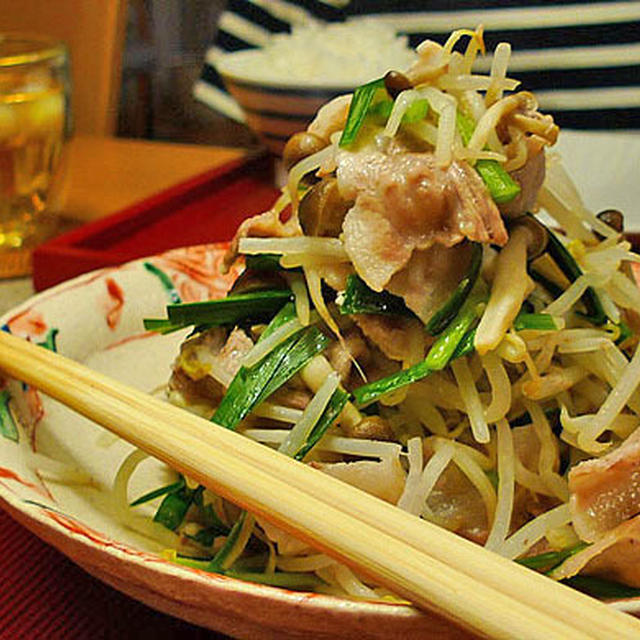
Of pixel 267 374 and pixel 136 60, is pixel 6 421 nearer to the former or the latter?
pixel 267 374

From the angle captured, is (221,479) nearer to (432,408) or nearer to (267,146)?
(432,408)

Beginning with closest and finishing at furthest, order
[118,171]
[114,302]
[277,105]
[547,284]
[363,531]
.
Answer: [363,531], [547,284], [114,302], [277,105], [118,171]

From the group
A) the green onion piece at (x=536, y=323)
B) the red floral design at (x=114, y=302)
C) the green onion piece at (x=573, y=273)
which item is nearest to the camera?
the green onion piece at (x=536, y=323)

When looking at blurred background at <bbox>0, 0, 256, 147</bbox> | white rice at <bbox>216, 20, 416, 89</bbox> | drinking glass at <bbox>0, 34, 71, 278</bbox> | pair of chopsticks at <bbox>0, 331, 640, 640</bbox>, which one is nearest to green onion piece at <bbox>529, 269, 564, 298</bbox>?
pair of chopsticks at <bbox>0, 331, 640, 640</bbox>

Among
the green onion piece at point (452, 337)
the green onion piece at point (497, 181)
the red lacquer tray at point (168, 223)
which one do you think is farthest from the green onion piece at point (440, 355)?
the red lacquer tray at point (168, 223)

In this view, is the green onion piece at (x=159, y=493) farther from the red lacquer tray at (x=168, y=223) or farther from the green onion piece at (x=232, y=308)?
the red lacquer tray at (x=168, y=223)

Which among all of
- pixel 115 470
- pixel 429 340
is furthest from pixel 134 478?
pixel 429 340
